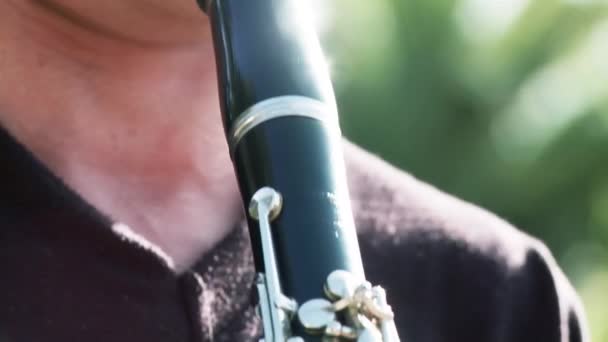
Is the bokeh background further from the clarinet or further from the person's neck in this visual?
the clarinet

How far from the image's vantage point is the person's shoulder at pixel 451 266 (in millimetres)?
1201

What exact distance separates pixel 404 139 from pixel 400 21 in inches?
11.2

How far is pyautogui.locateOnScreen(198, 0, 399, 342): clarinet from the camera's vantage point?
824 mm

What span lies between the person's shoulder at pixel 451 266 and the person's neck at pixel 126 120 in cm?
14

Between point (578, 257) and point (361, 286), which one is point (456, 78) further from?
point (361, 286)

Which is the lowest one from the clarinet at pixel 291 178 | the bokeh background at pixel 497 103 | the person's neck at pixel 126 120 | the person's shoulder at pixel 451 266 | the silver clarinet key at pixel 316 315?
the bokeh background at pixel 497 103

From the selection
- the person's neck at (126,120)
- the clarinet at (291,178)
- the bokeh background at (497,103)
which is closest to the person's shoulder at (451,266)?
the person's neck at (126,120)

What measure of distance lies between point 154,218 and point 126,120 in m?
0.09

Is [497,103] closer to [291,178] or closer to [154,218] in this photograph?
[154,218]

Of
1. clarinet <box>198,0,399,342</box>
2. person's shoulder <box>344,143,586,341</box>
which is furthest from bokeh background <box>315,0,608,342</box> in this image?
clarinet <box>198,0,399,342</box>

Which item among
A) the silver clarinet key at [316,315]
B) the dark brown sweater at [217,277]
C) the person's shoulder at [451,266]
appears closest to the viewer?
the silver clarinet key at [316,315]

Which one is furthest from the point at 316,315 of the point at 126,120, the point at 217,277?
the point at 126,120

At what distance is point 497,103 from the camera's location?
308 cm

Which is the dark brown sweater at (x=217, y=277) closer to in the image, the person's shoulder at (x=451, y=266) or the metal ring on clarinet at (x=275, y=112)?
the person's shoulder at (x=451, y=266)
